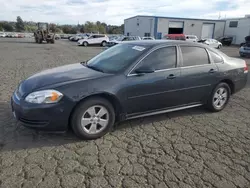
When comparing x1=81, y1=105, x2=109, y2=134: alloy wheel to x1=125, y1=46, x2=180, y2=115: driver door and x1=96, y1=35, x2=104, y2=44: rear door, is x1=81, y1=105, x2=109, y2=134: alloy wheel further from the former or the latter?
x1=96, y1=35, x2=104, y2=44: rear door

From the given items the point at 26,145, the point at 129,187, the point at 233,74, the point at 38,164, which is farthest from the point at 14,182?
the point at 233,74

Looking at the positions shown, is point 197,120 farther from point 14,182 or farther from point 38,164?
point 14,182

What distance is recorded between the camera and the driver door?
3443mm

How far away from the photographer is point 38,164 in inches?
106

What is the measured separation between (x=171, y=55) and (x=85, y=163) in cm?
244

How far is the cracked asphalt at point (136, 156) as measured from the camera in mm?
2445

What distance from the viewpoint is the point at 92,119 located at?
A: 127 inches

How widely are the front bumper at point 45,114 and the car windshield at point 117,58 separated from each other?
0.99 meters

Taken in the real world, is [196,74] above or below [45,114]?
above

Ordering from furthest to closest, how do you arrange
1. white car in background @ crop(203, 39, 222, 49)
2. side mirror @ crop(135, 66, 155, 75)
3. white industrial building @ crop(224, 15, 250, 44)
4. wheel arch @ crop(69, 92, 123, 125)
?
white industrial building @ crop(224, 15, 250, 44)
white car in background @ crop(203, 39, 222, 49)
side mirror @ crop(135, 66, 155, 75)
wheel arch @ crop(69, 92, 123, 125)

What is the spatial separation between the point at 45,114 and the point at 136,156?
1446 mm

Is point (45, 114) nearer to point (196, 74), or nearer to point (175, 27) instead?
point (196, 74)

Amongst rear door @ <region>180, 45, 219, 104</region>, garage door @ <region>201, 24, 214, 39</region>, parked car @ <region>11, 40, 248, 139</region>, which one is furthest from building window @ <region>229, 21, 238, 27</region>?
rear door @ <region>180, 45, 219, 104</region>

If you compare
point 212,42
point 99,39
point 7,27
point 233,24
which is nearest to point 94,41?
point 99,39
